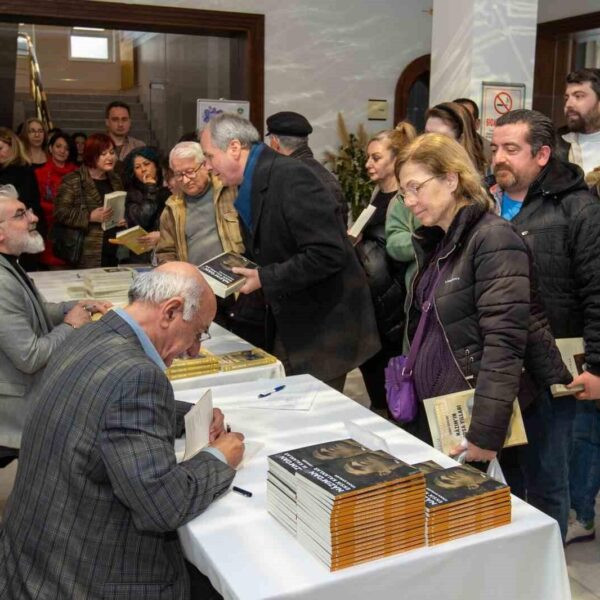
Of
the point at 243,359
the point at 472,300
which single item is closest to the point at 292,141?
the point at 243,359

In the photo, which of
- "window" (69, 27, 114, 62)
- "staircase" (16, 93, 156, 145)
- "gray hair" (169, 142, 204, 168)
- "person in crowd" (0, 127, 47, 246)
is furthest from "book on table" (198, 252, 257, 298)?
"window" (69, 27, 114, 62)

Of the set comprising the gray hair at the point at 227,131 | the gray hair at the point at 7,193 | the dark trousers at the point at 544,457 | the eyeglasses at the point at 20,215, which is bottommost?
the dark trousers at the point at 544,457

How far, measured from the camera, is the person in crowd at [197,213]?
3920 millimetres

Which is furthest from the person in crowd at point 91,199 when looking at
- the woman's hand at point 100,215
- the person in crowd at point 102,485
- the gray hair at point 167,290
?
the person in crowd at point 102,485

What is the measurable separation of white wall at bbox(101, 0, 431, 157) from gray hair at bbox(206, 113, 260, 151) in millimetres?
4434

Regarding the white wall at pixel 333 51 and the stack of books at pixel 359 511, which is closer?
the stack of books at pixel 359 511

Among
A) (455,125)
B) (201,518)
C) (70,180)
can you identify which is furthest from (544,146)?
(70,180)

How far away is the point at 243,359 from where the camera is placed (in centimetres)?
301

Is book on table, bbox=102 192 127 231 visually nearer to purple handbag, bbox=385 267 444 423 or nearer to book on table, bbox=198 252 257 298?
book on table, bbox=198 252 257 298

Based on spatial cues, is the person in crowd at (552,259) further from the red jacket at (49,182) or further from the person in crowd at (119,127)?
the person in crowd at (119,127)

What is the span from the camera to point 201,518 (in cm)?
173

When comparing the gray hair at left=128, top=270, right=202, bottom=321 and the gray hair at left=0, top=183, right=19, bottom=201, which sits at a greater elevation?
the gray hair at left=0, top=183, right=19, bottom=201

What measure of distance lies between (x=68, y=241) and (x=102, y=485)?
4041 mm

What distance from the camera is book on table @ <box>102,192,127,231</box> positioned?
4.86 metres
